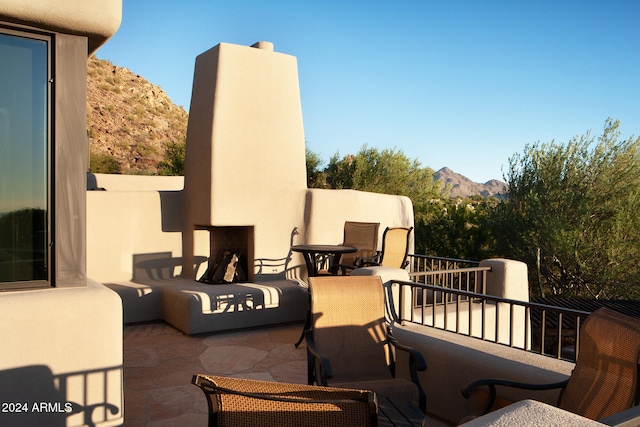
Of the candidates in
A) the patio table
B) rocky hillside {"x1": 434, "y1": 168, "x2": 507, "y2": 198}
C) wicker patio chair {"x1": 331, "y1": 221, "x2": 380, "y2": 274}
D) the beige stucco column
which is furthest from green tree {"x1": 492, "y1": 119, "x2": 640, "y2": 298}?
rocky hillside {"x1": 434, "y1": 168, "x2": 507, "y2": 198}

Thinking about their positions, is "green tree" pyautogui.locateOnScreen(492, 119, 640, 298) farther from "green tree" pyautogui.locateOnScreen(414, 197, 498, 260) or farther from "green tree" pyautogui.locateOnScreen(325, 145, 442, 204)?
"green tree" pyautogui.locateOnScreen(325, 145, 442, 204)

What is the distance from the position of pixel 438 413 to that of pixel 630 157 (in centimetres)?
1675

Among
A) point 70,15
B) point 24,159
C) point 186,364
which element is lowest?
point 186,364

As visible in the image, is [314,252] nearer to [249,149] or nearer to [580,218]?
[249,149]

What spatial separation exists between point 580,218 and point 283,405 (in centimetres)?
1834

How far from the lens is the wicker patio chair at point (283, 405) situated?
5.08 feet

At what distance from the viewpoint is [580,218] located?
57.4 feet

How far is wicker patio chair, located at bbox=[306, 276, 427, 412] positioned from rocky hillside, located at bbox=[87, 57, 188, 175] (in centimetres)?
2662

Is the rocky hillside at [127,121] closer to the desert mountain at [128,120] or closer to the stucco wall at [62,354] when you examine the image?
the desert mountain at [128,120]

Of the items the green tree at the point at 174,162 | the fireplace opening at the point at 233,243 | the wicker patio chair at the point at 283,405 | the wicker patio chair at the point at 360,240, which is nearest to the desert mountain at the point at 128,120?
the green tree at the point at 174,162

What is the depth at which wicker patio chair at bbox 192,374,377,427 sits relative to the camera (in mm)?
1549

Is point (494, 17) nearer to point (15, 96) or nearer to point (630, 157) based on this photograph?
point (630, 157)

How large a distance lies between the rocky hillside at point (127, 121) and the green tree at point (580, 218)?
2041cm

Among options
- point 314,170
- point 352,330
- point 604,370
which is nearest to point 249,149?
point 352,330
